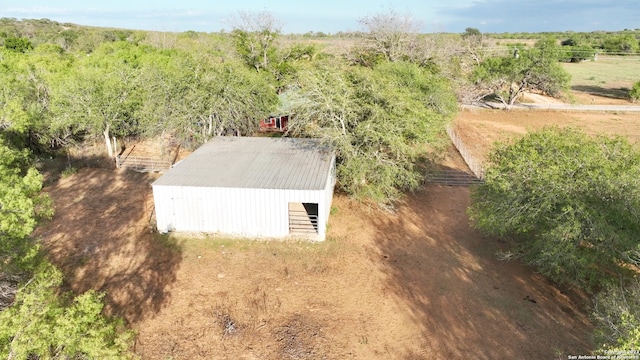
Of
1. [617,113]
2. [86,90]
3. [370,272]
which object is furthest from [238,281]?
[617,113]

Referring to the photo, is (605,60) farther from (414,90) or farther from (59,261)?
(59,261)

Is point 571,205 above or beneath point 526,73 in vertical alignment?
beneath

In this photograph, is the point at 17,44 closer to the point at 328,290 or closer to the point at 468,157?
the point at 468,157

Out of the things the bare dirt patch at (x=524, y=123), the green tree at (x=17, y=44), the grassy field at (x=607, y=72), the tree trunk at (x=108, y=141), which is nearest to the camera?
the tree trunk at (x=108, y=141)

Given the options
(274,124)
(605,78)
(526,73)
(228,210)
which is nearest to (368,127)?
(228,210)

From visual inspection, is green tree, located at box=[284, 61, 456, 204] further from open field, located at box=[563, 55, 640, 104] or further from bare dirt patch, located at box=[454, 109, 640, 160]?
open field, located at box=[563, 55, 640, 104]

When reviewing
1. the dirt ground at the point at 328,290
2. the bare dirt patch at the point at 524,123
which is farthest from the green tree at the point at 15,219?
the bare dirt patch at the point at 524,123

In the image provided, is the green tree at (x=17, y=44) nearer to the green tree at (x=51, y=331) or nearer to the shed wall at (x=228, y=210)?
the shed wall at (x=228, y=210)
